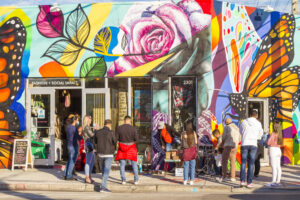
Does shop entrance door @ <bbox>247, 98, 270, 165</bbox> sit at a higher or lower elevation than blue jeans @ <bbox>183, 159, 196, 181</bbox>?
higher

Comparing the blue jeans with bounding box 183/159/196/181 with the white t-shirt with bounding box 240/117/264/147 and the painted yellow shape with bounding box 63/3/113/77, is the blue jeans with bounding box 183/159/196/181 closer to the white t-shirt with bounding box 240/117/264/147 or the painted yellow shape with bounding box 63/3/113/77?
the white t-shirt with bounding box 240/117/264/147

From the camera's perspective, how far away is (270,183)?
1259 cm

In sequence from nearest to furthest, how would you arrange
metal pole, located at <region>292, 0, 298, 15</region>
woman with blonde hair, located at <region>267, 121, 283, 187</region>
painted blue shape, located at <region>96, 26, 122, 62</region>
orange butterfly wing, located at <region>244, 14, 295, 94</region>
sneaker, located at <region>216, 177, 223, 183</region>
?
woman with blonde hair, located at <region>267, 121, 283, 187</region>, sneaker, located at <region>216, 177, 223, 183</region>, painted blue shape, located at <region>96, 26, 122, 62</region>, orange butterfly wing, located at <region>244, 14, 295, 94</region>, metal pole, located at <region>292, 0, 298, 15</region>

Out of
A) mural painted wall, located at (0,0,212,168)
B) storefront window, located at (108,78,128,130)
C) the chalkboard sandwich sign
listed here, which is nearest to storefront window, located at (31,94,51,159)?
mural painted wall, located at (0,0,212,168)

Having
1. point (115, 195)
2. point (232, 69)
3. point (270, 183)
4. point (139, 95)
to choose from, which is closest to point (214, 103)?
point (232, 69)

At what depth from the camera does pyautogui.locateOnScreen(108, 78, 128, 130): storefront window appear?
52.7ft

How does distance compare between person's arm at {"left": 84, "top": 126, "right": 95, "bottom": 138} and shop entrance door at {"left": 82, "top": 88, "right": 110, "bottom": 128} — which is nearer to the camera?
person's arm at {"left": 84, "top": 126, "right": 95, "bottom": 138}

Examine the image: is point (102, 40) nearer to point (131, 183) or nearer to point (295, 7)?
point (131, 183)

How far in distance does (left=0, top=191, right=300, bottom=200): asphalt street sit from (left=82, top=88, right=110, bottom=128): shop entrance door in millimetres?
4537

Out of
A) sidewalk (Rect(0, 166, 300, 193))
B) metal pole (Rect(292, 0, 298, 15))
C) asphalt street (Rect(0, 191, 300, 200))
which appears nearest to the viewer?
asphalt street (Rect(0, 191, 300, 200))

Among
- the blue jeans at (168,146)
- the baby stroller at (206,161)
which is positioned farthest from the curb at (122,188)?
the blue jeans at (168,146)

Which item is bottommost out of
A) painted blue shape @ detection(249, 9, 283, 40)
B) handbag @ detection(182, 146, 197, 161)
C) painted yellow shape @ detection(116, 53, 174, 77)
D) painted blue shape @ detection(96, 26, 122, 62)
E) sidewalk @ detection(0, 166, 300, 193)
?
sidewalk @ detection(0, 166, 300, 193)

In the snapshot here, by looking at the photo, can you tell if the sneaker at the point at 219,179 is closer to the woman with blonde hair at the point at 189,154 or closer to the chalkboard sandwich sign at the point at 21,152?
the woman with blonde hair at the point at 189,154

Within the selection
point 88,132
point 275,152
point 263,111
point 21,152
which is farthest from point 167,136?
point 21,152
